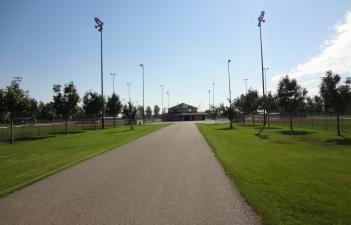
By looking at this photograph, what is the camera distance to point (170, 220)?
229 inches

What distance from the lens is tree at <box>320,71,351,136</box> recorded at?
2634 centimetres

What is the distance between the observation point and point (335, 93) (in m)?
26.7

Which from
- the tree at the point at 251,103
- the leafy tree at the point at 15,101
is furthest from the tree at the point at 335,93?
the tree at the point at 251,103

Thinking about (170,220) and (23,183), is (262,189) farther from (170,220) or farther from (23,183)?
(23,183)

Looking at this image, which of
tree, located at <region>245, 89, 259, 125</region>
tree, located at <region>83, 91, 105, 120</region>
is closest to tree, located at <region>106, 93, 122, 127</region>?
tree, located at <region>83, 91, 105, 120</region>

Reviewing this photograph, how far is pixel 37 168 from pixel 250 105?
50.6 m

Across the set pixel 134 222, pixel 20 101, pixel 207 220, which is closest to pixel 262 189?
pixel 207 220

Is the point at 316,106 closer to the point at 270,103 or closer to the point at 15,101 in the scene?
the point at 270,103

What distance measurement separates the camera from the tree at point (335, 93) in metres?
26.3

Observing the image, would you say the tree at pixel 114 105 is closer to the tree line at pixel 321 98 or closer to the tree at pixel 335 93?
the tree line at pixel 321 98

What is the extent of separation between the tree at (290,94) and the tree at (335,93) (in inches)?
293

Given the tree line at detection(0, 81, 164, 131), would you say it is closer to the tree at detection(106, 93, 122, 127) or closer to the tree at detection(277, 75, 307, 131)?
the tree at detection(106, 93, 122, 127)

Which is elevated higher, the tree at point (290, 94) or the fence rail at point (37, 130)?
the tree at point (290, 94)

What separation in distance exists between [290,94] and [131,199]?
31.2 metres
